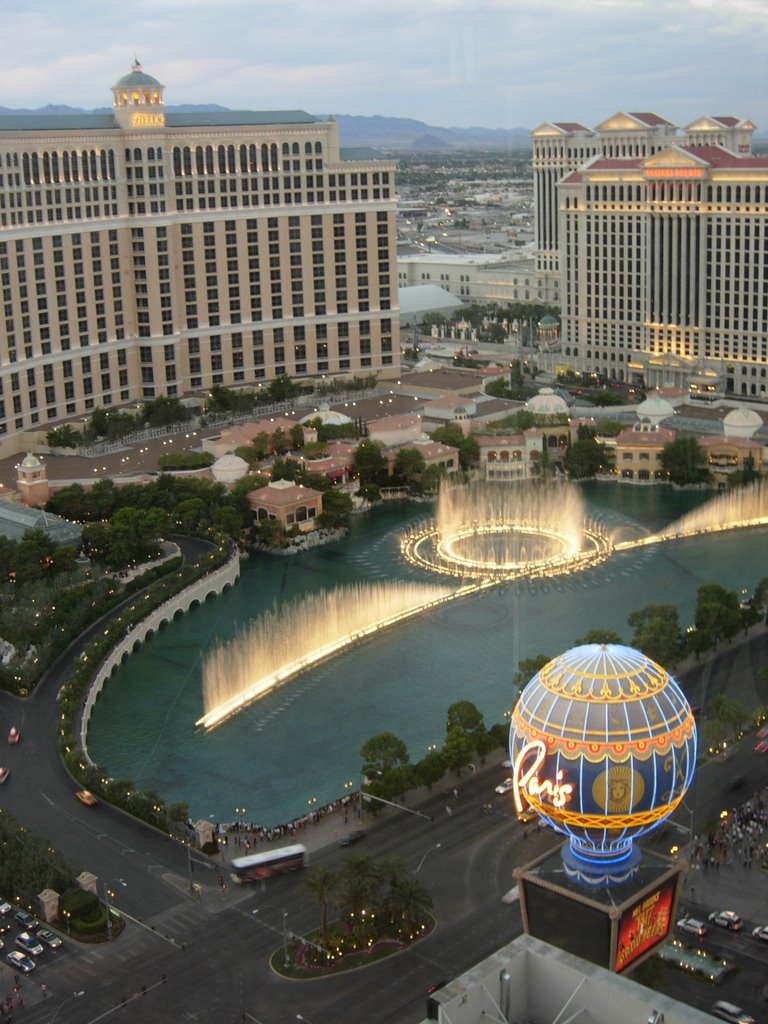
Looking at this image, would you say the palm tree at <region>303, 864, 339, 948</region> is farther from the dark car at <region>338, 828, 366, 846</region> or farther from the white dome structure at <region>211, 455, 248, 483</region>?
the white dome structure at <region>211, 455, 248, 483</region>

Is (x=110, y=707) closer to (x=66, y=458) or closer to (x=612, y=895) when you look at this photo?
(x=612, y=895)

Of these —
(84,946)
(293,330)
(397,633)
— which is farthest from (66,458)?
(84,946)

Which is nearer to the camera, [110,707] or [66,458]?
[110,707]

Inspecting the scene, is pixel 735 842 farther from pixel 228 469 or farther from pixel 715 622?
pixel 228 469

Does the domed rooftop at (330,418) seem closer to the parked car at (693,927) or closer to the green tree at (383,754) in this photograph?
the green tree at (383,754)

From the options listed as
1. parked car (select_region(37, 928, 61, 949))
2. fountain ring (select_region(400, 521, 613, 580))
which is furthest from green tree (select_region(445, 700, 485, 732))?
fountain ring (select_region(400, 521, 613, 580))
